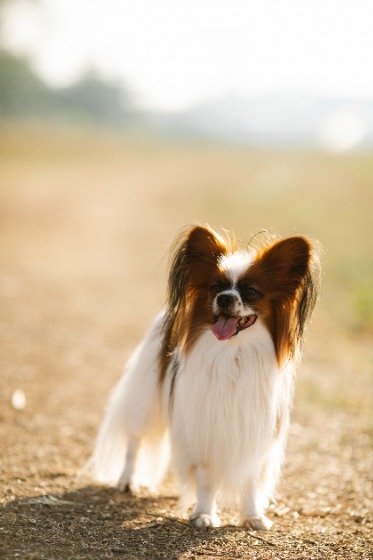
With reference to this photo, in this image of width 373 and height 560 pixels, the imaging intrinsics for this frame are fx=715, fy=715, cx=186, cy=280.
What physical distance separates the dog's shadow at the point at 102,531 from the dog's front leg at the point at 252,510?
85 mm

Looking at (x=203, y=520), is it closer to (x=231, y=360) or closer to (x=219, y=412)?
(x=219, y=412)

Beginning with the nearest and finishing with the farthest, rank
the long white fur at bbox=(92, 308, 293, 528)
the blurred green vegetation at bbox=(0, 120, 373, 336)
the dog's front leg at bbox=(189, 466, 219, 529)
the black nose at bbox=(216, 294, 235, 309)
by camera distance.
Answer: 1. the black nose at bbox=(216, 294, 235, 309)
2. the long white fur at bbox=(92, 308, 293, 528)
3. the dog's front leg at bbox=(189, 466, 219, 529)
4. the blurred green vegetation at bbox=(0, 120, 373, 336)

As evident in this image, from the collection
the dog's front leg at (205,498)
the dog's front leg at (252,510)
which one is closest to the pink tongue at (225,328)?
the dog's front leg at (205,498)

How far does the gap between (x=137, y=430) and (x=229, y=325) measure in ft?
3.57

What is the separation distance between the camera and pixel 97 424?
547 centimetres

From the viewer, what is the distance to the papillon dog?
3420mm

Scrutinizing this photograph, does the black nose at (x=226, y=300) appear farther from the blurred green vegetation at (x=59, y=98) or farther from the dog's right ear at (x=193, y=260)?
the blurred green vegetation at (x=59, y=98)

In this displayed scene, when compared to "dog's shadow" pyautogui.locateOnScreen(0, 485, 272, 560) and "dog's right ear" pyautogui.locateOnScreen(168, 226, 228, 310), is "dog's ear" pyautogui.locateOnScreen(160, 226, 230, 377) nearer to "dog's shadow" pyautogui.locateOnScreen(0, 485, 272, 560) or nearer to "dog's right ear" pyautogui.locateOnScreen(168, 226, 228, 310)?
"dog's right ear" pyautogui.locateOnScreen(168, 226, 228, 310)

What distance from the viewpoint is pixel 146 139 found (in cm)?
5653

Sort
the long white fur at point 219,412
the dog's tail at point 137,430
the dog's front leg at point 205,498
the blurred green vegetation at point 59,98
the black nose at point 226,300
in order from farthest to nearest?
the blurred green vegetation at point 59,98, the dog's tail at point 137,430, the dog's front leg at point 205,498, the long white fur at point 219,412, the black nose at point 226,300

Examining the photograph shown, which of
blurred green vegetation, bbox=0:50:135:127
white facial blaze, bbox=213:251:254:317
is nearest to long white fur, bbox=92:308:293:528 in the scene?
white facial blaze, bbox=213:251:254:317

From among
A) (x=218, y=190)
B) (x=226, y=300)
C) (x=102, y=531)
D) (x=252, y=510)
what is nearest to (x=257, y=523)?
(x=252, y=510)

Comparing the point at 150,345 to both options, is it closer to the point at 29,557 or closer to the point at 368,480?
the point at 29,557

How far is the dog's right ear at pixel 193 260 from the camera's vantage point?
3.51 m
